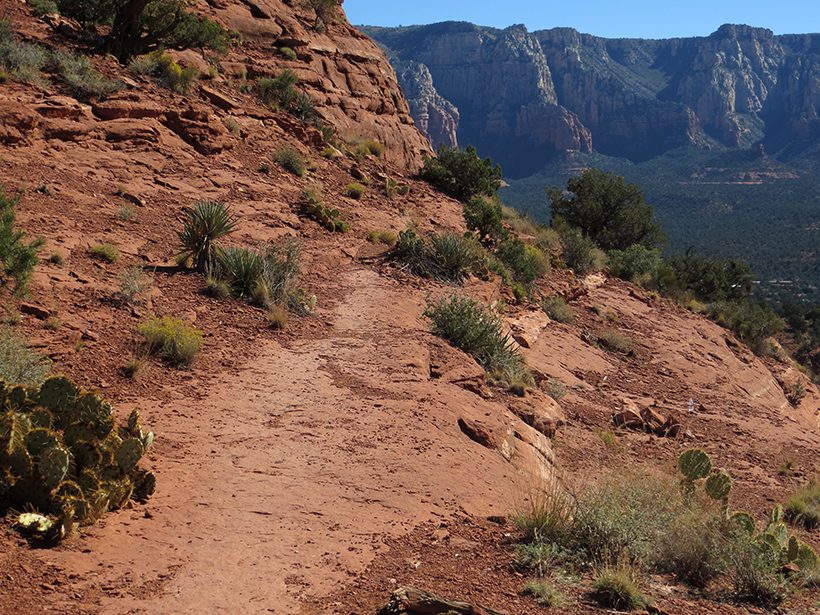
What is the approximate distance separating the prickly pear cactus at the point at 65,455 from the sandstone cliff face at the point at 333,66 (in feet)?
53.5

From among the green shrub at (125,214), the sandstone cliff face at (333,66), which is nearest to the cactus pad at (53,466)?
the green shrub at (125,214)

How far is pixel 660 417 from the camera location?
11070 mm

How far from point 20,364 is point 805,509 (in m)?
9.55

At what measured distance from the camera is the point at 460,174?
Answer: 21672 mm

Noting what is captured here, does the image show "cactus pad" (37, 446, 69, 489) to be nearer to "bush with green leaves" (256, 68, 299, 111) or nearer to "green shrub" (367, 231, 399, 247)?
"green shrub" (367, 231, 399, 247)

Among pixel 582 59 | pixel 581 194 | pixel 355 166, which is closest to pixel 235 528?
pixel 355 166

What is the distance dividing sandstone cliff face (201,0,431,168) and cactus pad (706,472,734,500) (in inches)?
643

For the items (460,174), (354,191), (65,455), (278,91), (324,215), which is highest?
(278,91)

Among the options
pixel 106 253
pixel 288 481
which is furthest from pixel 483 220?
pixel 288 481

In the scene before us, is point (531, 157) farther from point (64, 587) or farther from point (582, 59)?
point (64, 587)

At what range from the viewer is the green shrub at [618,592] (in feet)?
12.8

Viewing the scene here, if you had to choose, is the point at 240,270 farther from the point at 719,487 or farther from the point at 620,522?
the point at 719,487

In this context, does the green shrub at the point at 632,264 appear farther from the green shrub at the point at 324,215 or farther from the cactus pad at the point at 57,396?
the cactus pad at the point at 57,396

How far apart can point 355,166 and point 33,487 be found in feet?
50.4
